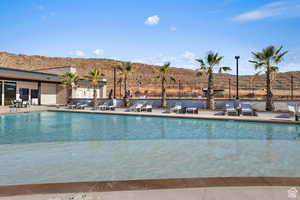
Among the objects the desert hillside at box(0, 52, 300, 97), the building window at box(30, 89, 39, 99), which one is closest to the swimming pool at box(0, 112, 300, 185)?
the building window at box(30, 89, 39, 99)

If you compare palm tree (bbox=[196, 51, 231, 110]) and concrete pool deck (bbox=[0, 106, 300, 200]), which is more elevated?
palm tree (bbox=[196, 51, 231, 110])

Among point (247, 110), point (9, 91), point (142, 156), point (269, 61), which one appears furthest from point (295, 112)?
point (9, 91)

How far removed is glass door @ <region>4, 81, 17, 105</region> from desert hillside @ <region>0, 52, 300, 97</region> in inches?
849

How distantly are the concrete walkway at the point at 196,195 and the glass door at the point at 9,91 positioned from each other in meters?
23.6

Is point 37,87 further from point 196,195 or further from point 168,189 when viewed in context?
point 196,195

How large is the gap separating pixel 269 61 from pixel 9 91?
25.3 meters

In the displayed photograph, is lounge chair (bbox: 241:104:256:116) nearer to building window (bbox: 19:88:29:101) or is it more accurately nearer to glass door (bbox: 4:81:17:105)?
glass door (bbox: 4:81:17:105)

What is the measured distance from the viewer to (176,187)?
2.82m

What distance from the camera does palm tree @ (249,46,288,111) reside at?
1403 cm

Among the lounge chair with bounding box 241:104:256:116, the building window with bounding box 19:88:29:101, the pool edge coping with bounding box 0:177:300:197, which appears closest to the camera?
the pool edge coping with bounding box 0:177:300:197

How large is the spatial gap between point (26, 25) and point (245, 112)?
2112 cm

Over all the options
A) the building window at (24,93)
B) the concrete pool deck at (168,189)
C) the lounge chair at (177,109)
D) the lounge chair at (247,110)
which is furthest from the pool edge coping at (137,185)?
the building window at (24,93)

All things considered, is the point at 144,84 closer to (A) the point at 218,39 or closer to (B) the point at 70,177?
(A) the point at 218,39

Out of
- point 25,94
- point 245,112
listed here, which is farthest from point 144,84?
point 245,112
